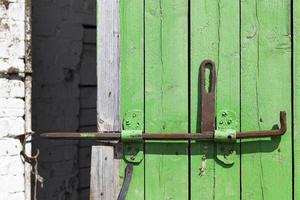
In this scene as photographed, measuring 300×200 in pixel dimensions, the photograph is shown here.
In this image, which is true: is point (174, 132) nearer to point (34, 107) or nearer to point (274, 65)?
point (274, 65)

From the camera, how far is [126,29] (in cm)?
235

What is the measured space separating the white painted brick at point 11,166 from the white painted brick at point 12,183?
15 mm

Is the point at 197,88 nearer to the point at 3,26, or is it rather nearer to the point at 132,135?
the point at 132,135

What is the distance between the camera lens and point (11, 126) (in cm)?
274

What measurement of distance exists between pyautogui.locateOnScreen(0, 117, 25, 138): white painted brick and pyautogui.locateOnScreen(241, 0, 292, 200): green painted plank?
3.47 ft

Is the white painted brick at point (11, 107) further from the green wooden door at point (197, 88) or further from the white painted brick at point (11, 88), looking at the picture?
the green wooden door at point (197, 88)

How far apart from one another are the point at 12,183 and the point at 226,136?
106cm

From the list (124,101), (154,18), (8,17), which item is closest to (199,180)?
(124,101)

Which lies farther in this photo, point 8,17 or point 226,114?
point 8,17

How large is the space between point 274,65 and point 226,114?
25 centimetres

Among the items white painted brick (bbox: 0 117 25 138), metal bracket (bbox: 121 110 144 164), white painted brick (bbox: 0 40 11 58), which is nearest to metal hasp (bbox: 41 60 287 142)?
metal bracket (bbox: 121 110 144 164)

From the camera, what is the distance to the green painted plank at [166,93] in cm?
231

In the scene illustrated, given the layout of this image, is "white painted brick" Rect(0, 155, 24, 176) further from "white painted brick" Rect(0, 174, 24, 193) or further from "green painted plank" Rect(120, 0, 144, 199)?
"green painted plank" Rect(120, 0, 144, 199)

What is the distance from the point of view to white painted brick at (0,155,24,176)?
8.95ft
